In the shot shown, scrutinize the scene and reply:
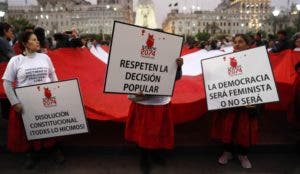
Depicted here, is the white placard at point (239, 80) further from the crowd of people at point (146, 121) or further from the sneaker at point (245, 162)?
the sneaker at point (245, 162)

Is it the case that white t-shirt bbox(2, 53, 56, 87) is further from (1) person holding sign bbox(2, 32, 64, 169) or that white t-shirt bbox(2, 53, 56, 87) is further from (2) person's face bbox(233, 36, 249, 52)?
(2) person's face bbox(233, 36, 249, 52)

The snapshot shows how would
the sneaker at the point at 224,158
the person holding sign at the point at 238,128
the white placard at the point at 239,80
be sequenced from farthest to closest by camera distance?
1. the sneaker at the point at 224,158
2. the person holding sign at the point at 238,128
3. the white placard at the point at 239,80

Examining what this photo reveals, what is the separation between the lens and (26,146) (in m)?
5.27

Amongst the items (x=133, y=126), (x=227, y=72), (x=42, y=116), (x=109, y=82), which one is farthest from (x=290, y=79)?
(x=42, y=116)

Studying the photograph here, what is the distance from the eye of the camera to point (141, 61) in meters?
4.79

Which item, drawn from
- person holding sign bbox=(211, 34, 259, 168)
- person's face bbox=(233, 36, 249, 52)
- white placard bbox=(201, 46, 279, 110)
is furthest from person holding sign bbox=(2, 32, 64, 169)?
person's face bbox=(233, 36, 249, 52)

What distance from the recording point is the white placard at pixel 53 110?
5.03 metres

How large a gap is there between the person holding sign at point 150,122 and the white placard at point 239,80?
17.1 inches

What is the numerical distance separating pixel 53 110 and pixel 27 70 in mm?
550

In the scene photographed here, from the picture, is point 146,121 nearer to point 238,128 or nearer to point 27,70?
point 238,128

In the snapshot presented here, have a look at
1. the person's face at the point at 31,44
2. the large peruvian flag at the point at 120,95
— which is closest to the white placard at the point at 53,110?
the person's face at the point at 31,44

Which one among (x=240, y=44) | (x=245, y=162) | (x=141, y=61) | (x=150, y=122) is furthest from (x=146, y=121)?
(x=240, y=44)

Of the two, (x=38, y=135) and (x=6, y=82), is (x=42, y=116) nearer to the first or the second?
(x=38, y=135)

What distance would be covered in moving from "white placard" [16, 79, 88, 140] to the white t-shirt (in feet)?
0.49
